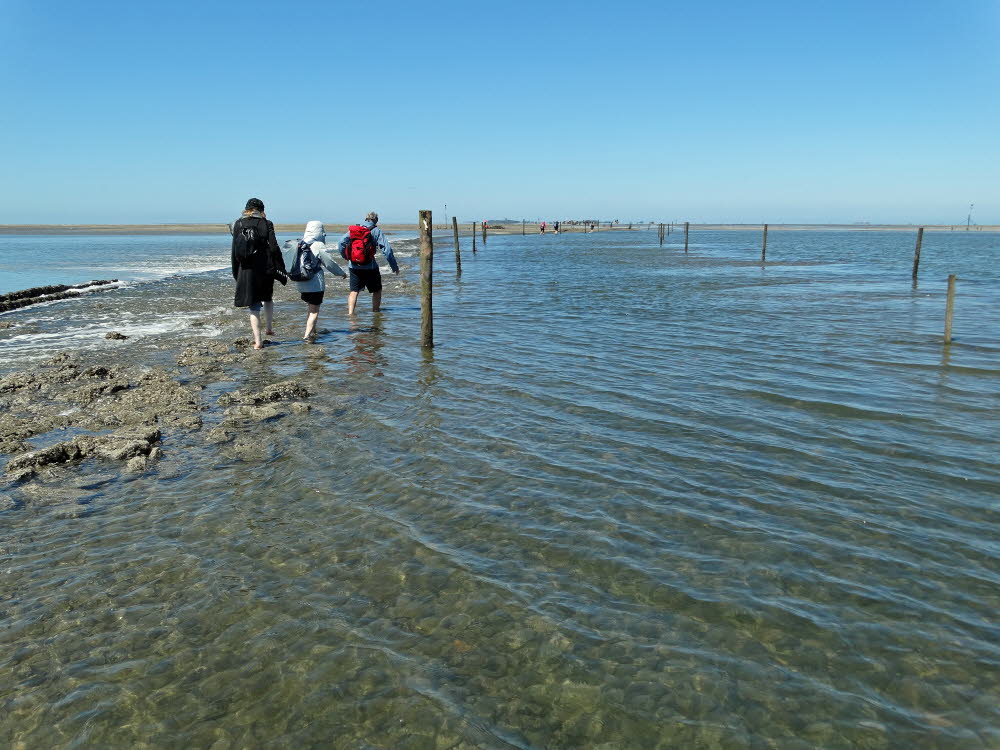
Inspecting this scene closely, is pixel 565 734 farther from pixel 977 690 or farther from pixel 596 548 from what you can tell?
pixel 977 690

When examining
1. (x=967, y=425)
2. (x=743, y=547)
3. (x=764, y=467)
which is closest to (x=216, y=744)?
(x=743, y=547)

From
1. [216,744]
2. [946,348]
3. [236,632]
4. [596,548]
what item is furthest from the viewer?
[946,348]

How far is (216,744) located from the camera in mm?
2934

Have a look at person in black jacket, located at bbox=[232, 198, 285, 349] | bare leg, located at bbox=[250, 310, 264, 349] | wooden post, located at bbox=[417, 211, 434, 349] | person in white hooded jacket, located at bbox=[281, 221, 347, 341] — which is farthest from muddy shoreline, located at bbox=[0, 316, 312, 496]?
wooden post, located at bbox=[417, 211, 434, 349]

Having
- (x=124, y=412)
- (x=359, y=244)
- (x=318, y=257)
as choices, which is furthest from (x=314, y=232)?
(x=124, y=412)

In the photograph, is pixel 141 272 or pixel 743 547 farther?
pixel 141 272

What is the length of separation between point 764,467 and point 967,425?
329cm

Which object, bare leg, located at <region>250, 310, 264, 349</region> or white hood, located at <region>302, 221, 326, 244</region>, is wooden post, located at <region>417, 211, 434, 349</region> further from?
bare leg, located at <region>250, 310, 264, 349</region>

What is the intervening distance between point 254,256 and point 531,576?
26.9 ft

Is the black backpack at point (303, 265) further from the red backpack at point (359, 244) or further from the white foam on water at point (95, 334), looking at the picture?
the white foam on water at point (95, 334)

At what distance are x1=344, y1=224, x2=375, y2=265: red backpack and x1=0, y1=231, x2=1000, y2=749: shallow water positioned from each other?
514 centimetres

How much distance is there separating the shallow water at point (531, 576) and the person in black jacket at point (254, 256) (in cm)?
245

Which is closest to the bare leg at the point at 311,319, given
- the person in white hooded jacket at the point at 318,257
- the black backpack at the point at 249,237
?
the person in white hooded jacket at the point at 318,257

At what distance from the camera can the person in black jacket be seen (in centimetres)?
1028
